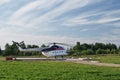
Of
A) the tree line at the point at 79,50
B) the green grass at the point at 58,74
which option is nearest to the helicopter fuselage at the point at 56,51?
the tree line at the point at 79,50

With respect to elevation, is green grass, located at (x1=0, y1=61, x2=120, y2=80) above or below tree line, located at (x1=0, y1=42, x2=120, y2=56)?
below

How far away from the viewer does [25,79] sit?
76.5ft

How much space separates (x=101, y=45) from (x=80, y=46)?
46.9ft

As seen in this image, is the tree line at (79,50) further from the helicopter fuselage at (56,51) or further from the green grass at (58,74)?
the green grass at (58,74)

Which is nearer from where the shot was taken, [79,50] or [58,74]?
[58,74]

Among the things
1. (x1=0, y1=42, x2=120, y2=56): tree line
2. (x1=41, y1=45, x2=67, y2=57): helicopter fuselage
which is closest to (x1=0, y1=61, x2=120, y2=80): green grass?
(x1=41, y1=45, x2=67, y2=57): helicopter fuselage

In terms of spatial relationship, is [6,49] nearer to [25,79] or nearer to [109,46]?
[109,46]

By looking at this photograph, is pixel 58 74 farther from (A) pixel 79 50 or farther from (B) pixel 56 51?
(A) pixel 79 50

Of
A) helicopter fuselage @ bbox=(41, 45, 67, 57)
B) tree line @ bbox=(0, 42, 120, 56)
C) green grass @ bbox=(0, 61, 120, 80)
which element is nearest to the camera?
green grass @ bbox=(0, 61, 120, 80)

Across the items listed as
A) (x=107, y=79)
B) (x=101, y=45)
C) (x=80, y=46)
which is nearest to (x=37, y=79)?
(x=107, y=79)

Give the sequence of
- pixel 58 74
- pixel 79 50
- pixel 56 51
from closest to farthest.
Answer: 1. pixel 58 74
2. pixel 56 51
3. pixel 79 50

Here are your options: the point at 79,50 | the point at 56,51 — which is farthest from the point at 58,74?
the point at 79,50

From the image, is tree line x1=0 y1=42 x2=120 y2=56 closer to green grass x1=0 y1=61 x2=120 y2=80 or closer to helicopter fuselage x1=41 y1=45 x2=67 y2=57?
helicopter fuselage x1=41 y1=45 x2=67 y2=57

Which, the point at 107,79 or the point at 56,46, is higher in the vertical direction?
the point at 56,46
